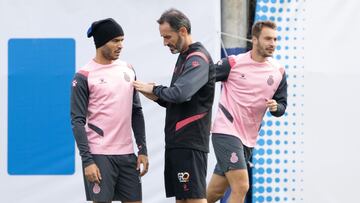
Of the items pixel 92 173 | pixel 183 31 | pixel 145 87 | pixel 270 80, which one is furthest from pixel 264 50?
pixel 92 173

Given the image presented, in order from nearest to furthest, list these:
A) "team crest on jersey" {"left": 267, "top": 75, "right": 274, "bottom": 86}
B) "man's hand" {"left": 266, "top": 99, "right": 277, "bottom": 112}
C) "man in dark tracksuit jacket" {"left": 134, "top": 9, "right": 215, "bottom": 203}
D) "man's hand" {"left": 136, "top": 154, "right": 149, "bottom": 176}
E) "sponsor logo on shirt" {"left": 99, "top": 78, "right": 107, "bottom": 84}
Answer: "man in dark tracksuit jacket" {"left": 134, "top": 9, "right": 215, "bottom": 203} < "sponsor logo on shirt" {"left": 99, "top": 78, "right": 107, "bottom": 84} < "man's hand" {"left": 136, "top": 154, "right": 149, "bottom": 176} < "man's hand" {"left": 266, "top": 99, "right": 277, "bottom": 112} < "team crest on jersey" {"left": 267, "top": 75, "right": 274, "bottom": 86}

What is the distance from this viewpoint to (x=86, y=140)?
5531mm

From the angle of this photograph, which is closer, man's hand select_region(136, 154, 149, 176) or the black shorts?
the black shorts

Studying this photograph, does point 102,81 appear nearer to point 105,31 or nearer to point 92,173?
point 105,31

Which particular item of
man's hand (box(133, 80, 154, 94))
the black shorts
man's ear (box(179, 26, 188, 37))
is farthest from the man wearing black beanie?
man's ear (box(179, 26, 188, 37))

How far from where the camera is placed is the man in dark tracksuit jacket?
5484 millimetres

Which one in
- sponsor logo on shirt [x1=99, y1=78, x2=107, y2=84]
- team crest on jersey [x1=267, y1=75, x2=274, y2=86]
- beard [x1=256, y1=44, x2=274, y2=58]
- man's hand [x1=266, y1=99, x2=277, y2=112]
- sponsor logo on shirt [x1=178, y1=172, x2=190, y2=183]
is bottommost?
sponsor logo on shirt [x1=178, y1=172, x2=190, y2=183]

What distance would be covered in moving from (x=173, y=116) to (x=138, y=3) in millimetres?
2231

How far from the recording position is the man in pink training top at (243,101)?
20.8ft

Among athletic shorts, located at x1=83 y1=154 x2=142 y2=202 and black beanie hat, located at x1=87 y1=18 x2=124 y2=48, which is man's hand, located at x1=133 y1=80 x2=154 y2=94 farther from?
athletic shorts, located at x1=83 y1=154 x2=142 y2=202

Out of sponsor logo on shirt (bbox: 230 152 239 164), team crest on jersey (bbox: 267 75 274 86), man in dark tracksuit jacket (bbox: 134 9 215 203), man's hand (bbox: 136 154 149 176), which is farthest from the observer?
team crest on jersey (bbox: 267 75 274 86)

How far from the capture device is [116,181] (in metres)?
5.66

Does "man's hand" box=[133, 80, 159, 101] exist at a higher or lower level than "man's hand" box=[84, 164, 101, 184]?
higher

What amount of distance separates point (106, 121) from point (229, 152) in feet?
3.83
